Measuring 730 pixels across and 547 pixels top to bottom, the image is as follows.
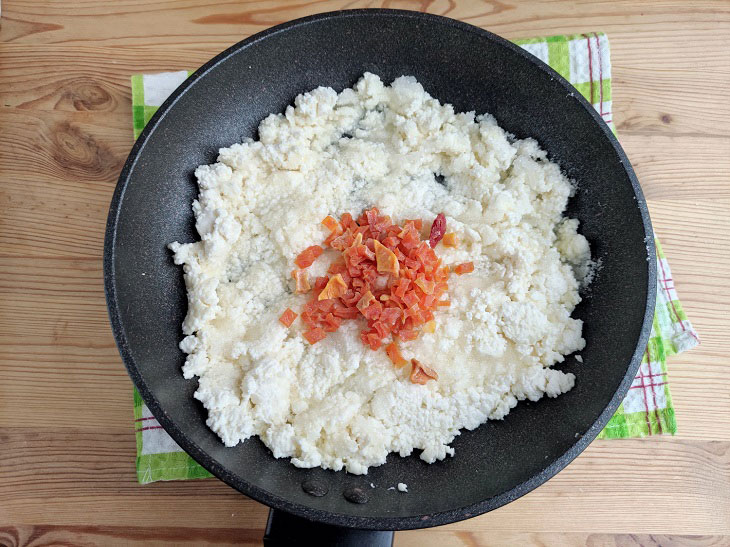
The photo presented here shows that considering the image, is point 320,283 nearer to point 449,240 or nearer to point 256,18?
point 449,240

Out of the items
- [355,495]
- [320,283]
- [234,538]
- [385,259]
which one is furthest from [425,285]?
[234,538]

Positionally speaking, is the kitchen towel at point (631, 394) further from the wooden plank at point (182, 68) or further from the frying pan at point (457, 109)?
the frying pan at point (457, 109)

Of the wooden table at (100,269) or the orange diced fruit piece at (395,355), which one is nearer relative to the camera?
the orange diced fruit piece at (395,355)

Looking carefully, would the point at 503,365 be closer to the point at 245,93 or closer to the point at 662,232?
the point at 662,232

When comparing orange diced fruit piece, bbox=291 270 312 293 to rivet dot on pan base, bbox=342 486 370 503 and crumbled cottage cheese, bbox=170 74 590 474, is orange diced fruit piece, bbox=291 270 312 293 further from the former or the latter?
rivet dot on pan base, bbox=342 486 370 503

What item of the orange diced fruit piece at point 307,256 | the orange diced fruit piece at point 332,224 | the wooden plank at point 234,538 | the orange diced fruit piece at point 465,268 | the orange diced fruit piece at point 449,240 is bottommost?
the wooden plank at point 234,538

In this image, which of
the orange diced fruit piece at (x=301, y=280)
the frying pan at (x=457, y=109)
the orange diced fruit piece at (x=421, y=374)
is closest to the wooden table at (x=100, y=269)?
the frying pan at (x=457, y=109)
